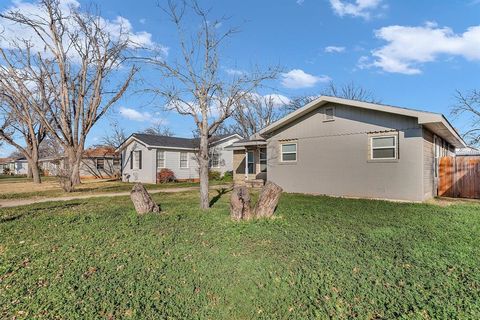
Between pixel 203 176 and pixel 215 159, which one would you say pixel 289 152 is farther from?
pixel 215 159

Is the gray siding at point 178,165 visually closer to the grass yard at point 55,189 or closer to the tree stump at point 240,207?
the grass yard at point 55,189

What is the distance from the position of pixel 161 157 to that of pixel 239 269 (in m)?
18.9

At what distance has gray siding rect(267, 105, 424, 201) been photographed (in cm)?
1062

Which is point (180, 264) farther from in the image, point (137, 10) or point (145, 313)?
point (137, 10)

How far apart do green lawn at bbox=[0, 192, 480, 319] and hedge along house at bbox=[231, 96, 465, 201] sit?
4.17 m

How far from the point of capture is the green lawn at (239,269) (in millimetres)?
3018

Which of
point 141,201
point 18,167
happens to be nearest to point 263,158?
point 141,201

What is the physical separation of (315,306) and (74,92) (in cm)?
1967

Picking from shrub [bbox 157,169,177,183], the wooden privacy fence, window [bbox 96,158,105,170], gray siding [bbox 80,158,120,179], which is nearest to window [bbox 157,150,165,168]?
shrub [bbox 157,169,177,183]

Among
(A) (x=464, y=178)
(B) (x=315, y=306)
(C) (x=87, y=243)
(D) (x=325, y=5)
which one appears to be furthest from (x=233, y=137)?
(B) (x=315, y=306)

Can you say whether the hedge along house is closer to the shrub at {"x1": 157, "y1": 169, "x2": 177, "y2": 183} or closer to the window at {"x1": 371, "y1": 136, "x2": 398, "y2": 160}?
the window at {"x1": 371, "y1": 136, "x2": 398, "y2": 160}

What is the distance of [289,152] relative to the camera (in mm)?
14305

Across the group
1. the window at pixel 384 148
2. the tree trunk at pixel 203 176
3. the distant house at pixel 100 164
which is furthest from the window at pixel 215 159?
the tree trunk at pixel 203 176

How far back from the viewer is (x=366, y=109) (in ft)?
38.1
